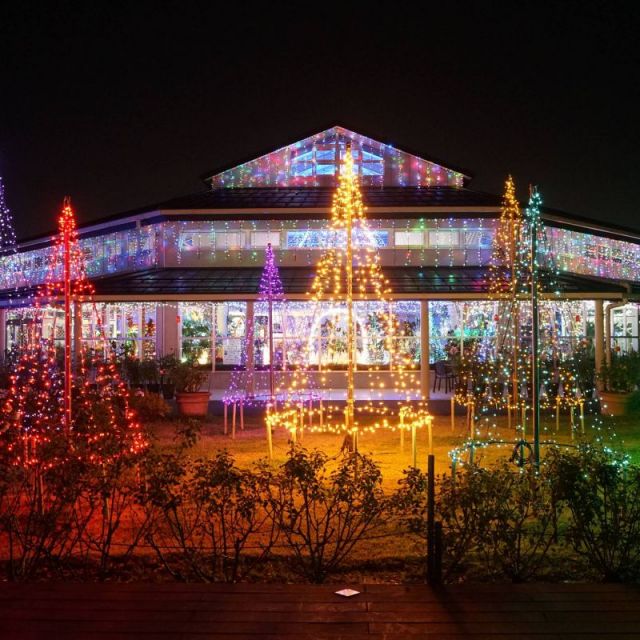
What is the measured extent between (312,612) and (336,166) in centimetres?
2140

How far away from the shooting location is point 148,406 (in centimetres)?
1426

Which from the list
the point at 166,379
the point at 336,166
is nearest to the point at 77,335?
the point at 166,379

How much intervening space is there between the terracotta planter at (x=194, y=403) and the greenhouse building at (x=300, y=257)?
13.6 feet

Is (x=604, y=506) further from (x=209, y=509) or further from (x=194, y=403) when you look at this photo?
(x=194, y=403)

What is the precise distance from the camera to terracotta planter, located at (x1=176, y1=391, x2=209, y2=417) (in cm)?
1672

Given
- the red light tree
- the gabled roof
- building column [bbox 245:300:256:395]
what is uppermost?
the gabled roof

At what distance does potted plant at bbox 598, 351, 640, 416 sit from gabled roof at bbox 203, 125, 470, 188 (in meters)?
10.4

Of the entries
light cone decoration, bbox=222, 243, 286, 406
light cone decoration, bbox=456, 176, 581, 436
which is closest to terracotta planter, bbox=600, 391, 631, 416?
light cone decoration, bbox=456, 176, 581, 436

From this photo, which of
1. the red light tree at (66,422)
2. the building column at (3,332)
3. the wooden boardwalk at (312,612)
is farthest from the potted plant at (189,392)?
the wooden boardwalk at (312,612)

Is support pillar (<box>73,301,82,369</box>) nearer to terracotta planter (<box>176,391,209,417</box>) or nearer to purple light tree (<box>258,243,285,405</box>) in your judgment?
terracotta planter (<box>176,391,209,417</box>)

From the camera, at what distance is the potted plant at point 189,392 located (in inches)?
659

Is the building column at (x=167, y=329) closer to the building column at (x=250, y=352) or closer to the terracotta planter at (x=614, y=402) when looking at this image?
the building column at (x=250, y=352)

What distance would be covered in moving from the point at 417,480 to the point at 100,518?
372cm

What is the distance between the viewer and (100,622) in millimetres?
4824
